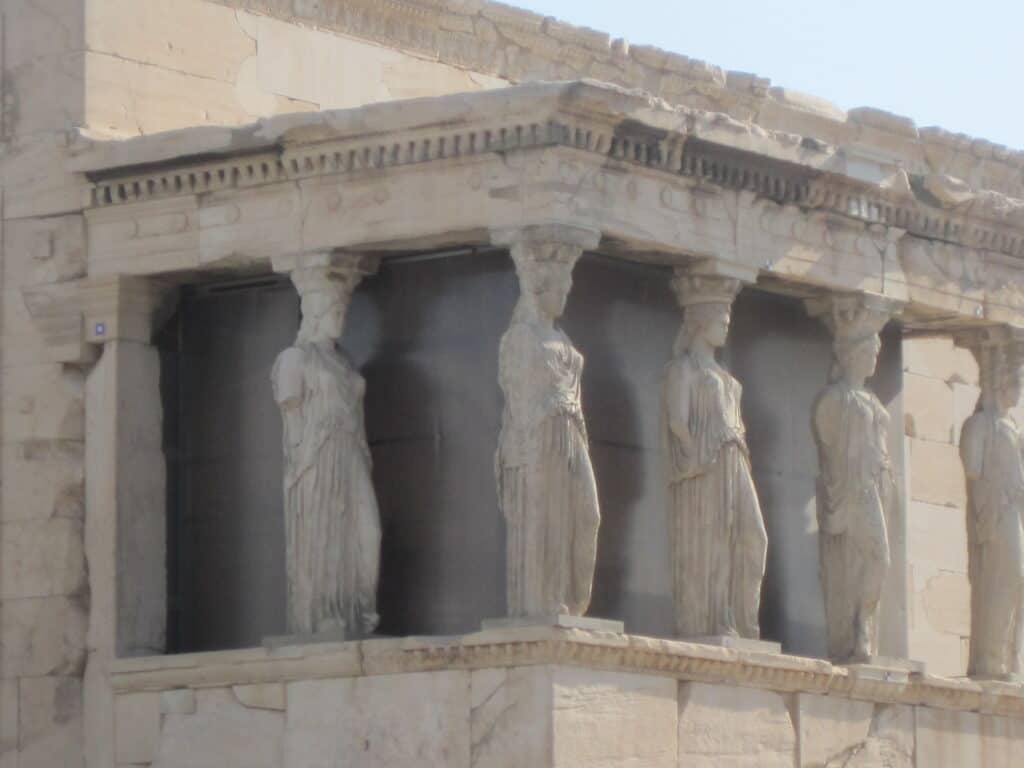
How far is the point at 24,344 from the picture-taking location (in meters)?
15.9

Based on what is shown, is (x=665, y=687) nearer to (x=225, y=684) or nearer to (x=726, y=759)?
(x=726, y=759)

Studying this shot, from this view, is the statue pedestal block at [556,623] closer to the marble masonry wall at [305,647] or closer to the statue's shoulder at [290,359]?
the marble masonry wall at [305,647]

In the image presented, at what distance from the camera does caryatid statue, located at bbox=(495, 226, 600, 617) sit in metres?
14.4

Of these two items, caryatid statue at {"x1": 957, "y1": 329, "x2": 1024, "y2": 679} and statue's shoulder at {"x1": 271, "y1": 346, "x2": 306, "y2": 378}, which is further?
caryatid statue at {"x1": 957, "y1": 329, "x2": 1024, "y2": 679}

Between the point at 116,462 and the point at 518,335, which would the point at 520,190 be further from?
the point at 116,462

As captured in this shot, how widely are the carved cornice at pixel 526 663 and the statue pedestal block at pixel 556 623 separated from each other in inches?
2.1

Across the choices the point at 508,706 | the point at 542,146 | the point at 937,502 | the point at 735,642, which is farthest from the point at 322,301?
the point at 937,502

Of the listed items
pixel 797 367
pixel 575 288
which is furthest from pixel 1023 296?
pixel 575 288

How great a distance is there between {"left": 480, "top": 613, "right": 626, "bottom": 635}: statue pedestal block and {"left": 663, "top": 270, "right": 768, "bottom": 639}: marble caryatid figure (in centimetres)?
82

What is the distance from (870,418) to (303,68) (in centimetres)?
322

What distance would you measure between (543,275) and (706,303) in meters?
1.13

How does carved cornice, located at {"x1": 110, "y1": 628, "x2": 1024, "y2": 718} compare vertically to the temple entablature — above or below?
below

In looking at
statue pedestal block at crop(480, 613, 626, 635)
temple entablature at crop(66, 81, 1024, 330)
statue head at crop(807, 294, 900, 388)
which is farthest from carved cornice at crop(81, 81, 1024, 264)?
statue pedestal block at crop(480, 613, 626, 635)

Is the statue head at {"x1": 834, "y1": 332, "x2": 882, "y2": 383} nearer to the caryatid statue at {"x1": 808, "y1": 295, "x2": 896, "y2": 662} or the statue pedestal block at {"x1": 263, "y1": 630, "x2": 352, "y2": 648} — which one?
the caryatid statue at {"x1": 808, "y1": 295, "x2": 896, "y2": 662}
